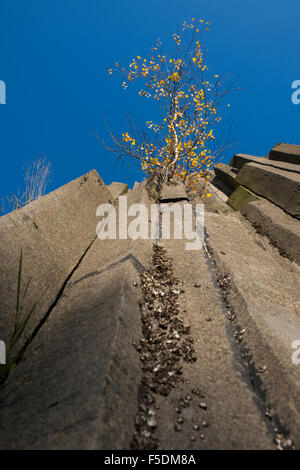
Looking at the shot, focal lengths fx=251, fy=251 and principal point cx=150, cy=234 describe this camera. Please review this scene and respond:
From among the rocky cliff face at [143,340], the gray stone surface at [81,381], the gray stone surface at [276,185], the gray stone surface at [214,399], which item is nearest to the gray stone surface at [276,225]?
the gray stone surface at [276,185]

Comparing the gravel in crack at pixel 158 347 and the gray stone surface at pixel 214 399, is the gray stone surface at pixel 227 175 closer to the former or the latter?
the gravel in crack at pixel 158 347

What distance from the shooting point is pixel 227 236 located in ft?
10.2

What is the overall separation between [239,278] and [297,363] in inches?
31.0

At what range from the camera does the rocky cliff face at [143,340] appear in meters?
1.01

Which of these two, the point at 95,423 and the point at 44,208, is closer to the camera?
the point at 95,423

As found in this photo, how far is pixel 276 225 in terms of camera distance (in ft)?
12.1

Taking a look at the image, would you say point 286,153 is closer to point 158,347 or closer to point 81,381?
point 158,347

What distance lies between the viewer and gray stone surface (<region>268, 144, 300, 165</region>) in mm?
5797

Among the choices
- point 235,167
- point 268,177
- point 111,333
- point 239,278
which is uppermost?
→ point 235,167

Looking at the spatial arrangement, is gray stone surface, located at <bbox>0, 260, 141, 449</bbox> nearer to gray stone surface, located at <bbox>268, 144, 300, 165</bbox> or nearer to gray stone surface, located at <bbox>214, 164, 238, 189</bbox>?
gray stone surface, located at <bbox>268, 144, 300, 165</bbox>

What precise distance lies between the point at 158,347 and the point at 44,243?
1292 millimetres

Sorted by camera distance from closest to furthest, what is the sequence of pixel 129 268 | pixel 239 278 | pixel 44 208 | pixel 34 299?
pixel 34 299 → pixel 129 268 → pixel 239 278 → pixel 44 208
